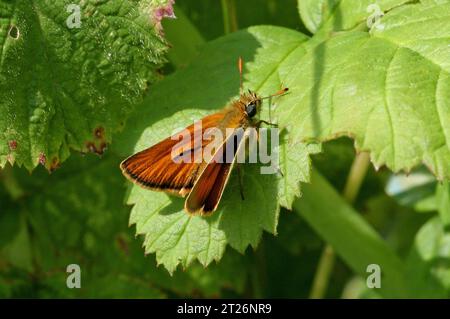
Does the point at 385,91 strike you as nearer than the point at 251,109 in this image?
Yes

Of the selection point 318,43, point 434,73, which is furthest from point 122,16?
point 434,73

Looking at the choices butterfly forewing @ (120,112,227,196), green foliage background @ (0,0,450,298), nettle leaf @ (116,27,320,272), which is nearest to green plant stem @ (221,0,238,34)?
green foliage background @ (0,0,450,298)

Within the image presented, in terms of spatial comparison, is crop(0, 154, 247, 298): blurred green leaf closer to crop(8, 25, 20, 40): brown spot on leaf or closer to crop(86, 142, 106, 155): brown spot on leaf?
crop(86, 142, 106, 155): brown spot on leaf

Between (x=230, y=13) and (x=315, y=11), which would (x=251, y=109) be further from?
(x=230, y=13)

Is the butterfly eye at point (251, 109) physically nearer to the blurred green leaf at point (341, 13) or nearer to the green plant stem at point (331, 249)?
the blurred green leaf at point (341, 13)

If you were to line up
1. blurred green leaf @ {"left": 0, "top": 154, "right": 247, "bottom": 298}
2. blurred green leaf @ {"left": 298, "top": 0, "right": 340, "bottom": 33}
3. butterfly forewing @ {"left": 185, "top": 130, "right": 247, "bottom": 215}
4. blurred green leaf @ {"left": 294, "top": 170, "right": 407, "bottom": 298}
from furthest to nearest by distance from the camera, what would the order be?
blurred green leaf @ {"left": 0, "top": 154, "right": 247, "bottom": 298}, blurred green leaf @ {"left": 294, "top": 170, "right": 407, "bottom": 298}, blurred green leaf @ {"left": 298, "top": 0, "right": 340, "bottom": 33}, butterfly forewing @ {"left": 185, "top": 130, "right": 247, "bottom": 215}

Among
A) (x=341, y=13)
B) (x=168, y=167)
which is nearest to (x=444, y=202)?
(x=341, y=13)
